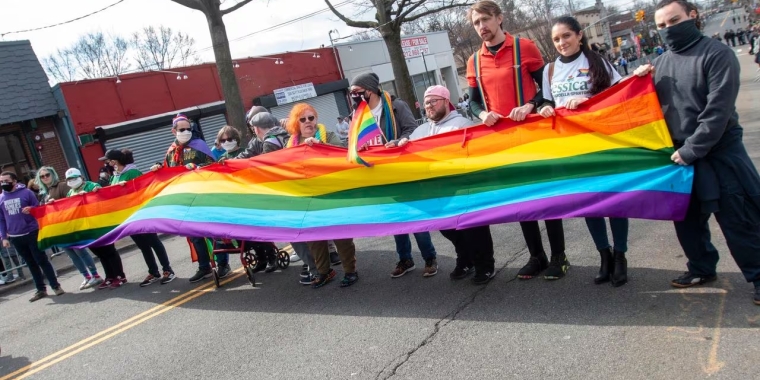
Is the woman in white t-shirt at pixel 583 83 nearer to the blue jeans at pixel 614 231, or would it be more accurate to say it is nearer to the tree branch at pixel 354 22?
the blue jeans at pixel 614 231

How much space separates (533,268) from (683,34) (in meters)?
2.15

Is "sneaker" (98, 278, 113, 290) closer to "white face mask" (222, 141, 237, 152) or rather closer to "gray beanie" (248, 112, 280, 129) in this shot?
"white face mask" (222, 141, 237, 152)

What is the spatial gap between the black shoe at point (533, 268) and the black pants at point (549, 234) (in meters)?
0.04

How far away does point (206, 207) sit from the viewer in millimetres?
5992

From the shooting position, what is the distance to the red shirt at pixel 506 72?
448 centimetres

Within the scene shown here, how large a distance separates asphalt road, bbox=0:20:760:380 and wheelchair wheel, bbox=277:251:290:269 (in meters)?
0.12

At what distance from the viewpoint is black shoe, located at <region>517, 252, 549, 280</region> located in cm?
477

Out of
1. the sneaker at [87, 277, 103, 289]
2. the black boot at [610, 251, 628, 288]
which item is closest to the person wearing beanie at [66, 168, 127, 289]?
the sneaker at [87, 277, 103, 289]

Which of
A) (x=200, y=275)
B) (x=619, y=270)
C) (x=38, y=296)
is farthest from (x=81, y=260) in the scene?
(x=619, y=270)

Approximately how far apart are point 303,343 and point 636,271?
269 cm

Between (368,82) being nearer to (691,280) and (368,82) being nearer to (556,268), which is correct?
(556,268)

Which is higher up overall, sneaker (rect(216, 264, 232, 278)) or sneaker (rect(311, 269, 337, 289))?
sneaker (rect(216, 264, 232, 278))

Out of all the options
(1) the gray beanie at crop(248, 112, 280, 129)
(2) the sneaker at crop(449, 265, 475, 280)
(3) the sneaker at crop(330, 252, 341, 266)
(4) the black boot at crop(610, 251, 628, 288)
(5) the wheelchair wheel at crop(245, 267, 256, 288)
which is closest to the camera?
(4) the black boot at crop(610, 251, 628, 288)

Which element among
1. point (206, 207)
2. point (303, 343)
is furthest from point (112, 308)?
point (303, 343)
